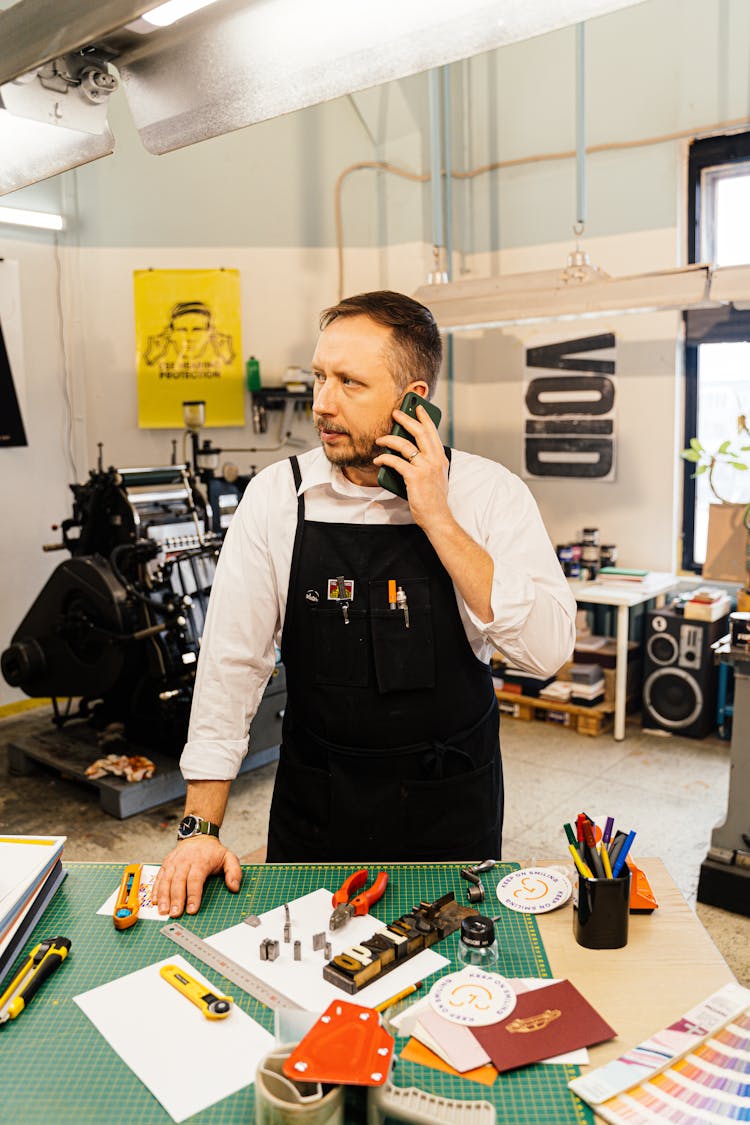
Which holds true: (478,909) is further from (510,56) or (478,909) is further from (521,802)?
(510,56)

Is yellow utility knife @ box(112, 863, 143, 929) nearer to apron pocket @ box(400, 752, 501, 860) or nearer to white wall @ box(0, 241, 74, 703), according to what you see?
apron pocket @ box(400, 752, 501, 860)

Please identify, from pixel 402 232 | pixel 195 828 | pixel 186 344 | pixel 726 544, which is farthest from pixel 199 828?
pixel 402 232

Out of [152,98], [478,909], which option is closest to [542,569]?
[478,909]

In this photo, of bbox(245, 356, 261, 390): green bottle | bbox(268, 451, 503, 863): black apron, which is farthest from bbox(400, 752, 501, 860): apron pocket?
bbox(245, 356, 261, 390): green bottle

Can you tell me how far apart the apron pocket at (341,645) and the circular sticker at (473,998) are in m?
0.63

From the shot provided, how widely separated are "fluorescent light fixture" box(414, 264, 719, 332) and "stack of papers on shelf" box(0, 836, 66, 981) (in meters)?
3.28

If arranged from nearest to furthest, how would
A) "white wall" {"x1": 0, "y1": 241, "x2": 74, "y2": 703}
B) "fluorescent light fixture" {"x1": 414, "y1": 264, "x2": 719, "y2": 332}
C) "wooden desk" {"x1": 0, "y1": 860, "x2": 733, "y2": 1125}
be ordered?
"wooden desk" {"x1": 0, "y1": 860, "x2": 733, "y2": 1125}
"fluorescent light fixture" {"x1": 414, "y1": 264, "x2": 719, "y2": 332}
"white wall" {"x1": 0, "y1": 241, "x2": 74, "y2": 703}

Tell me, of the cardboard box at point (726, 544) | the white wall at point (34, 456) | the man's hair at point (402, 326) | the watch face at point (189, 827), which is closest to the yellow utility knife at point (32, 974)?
the watch face at point (189, 827)

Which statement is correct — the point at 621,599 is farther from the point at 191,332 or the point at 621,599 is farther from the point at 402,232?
the point at 191,332

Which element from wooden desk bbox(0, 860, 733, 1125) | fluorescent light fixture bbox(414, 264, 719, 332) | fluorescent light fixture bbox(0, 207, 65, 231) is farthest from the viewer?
fluorescent light fixture bbox(0, 207, 65, 231)

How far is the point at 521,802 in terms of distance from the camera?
4016 mm

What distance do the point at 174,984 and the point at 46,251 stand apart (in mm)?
4921

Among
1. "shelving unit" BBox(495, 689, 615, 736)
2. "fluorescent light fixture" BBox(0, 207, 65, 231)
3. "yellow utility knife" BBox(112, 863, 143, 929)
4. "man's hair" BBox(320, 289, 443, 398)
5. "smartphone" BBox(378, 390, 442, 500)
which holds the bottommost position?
"shelving unit" BBox(495, 689, 615, 736)

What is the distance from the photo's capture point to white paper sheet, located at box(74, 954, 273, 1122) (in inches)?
41.4
